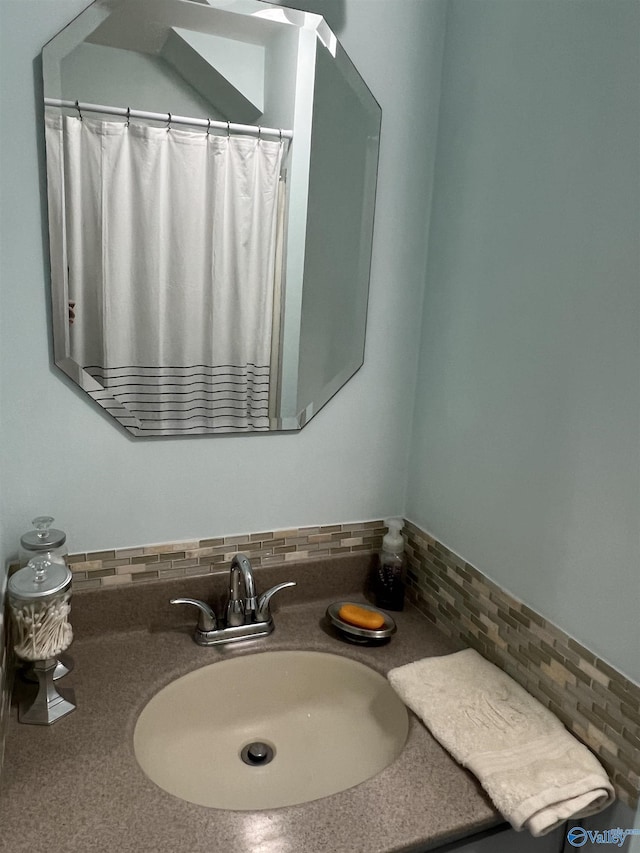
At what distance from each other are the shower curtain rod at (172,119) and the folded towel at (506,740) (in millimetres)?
990

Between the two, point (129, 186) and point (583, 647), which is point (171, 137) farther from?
point (583, 647)

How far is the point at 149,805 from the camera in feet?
2.68

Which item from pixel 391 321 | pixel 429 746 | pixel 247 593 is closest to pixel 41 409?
pixel 247 593

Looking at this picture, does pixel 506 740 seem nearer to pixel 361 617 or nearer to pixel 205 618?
pixel 361 617

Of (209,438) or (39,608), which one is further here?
(209,438)

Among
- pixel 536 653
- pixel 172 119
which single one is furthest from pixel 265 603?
pixel 172 119

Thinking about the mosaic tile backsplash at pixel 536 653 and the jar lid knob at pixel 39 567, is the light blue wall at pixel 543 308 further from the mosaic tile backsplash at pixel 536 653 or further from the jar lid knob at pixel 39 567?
the jar lid knob at pixel 39 567

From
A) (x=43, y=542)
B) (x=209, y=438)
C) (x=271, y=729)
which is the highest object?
(x=209, y=438)

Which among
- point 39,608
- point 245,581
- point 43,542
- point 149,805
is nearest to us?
point 149,805

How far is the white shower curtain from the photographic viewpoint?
3.38 ft

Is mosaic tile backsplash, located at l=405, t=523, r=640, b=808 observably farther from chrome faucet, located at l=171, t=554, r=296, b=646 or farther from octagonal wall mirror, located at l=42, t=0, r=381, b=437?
octagonal wall mirror, located at l=42, t=0, r=381, b=437

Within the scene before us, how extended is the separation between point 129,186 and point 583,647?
1.04 metres

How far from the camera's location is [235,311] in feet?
3.80

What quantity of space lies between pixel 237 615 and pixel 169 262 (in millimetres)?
675
